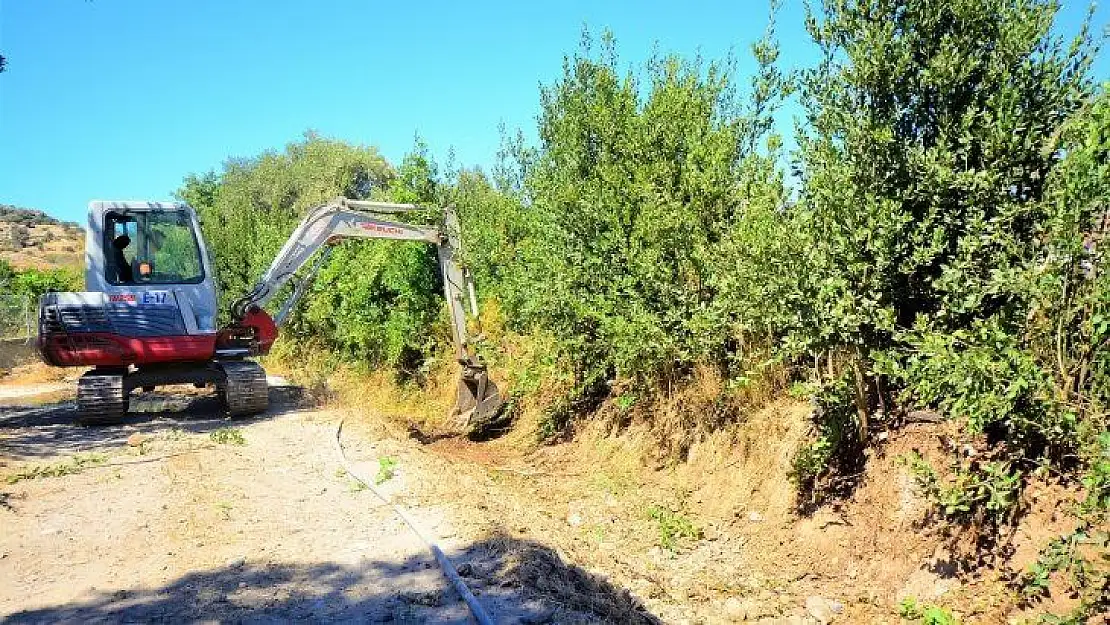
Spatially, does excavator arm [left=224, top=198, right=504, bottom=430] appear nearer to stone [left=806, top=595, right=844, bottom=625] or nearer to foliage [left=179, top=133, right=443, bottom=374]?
foliage [left=179, top=133, right=443, bottom=374]

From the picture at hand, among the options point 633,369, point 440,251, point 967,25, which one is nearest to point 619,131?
point 633,369

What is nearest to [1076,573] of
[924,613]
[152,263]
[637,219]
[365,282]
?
[924,613]

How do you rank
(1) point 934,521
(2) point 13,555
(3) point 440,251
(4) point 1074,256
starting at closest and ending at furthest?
(4) point 1074,256 < (1) point 934,521 < (2) point 13,555 < (3) point 440,251

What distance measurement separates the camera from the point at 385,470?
340 inches

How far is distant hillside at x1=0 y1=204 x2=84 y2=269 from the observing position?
53188 millimetres

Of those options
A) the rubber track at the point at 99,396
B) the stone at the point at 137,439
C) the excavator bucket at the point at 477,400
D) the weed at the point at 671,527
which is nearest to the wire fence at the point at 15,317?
the rubber track at the point at 99,396

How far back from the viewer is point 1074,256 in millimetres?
4824

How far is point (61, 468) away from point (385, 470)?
12.7 ft

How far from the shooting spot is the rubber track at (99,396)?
1188 centimetres

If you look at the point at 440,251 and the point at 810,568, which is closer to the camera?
the point at 810,568

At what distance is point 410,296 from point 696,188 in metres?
8.52

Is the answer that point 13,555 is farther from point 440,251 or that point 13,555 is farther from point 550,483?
point 440,251

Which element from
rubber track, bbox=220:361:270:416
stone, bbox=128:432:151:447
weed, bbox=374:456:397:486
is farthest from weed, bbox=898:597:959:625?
rubber track, bbox=220:361:270:416

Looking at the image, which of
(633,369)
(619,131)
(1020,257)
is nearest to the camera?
(1020,257)
